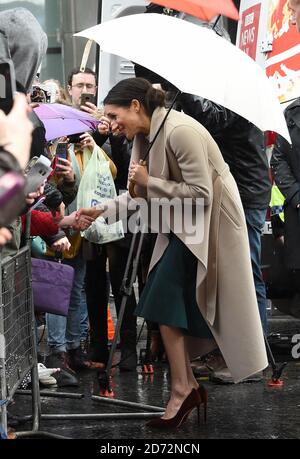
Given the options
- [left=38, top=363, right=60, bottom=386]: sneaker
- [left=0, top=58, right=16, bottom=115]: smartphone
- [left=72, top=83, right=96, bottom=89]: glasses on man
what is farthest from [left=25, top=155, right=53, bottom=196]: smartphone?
[left=72, top=83, right=96, bottom=89]: glasses on man

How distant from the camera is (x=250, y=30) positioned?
9.92 meters

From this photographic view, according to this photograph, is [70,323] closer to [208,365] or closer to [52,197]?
[208,365]

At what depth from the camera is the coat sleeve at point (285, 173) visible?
8.18 m

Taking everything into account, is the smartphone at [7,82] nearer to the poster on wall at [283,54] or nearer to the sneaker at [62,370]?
the sneaker at [62,370]

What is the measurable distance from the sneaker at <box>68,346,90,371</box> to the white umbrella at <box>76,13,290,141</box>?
8.43 ft

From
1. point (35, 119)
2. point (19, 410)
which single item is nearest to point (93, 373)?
point (19, 410)

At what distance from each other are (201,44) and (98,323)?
254 centimetres

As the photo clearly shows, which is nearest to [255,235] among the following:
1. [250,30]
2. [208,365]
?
[208,365]

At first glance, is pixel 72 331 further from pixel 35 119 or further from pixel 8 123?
pixel 8 123

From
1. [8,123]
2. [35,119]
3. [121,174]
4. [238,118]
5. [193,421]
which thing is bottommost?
[193,421]

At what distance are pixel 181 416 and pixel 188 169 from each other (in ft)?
4.30

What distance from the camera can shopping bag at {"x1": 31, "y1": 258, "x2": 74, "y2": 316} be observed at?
5.86 m

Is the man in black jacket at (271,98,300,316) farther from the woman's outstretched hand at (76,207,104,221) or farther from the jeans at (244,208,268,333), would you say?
the woman's outstretched hand at (76,207,104,221)

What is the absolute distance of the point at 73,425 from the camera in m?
5.91
